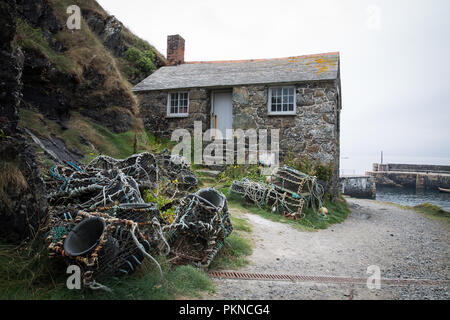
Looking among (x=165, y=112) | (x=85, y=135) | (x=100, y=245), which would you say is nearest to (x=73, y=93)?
(x=85, y=135)

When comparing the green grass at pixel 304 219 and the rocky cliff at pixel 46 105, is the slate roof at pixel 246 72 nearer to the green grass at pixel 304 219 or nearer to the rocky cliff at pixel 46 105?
the rocky cliff at pixel 46 105

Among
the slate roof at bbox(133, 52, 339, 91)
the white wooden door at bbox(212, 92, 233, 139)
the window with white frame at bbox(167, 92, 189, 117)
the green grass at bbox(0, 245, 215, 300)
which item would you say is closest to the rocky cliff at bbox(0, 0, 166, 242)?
the green grass at bbox(0, 245, 215, 300)

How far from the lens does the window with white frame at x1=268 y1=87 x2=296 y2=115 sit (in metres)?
11.7

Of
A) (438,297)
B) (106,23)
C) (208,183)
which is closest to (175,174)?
(208,183)

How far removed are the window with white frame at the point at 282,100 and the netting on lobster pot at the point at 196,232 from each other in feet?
27.4

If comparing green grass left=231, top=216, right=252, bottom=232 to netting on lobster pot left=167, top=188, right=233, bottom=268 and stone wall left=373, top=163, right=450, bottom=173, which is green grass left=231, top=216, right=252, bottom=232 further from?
stone wall left=373, top=163, right=450, bottom=173

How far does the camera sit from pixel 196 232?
3.94 meters

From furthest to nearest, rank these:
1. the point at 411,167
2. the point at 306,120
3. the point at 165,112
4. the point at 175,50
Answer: the point at 411,167
the point at 175,50
the point at 165,112
the point at 306,120

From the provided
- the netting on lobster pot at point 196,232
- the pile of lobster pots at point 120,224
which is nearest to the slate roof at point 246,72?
the pile of lobster pots at point 120,224

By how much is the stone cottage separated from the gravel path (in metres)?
4.14

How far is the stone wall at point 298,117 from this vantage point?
10.9 meters

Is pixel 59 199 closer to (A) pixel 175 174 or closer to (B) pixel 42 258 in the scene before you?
(B) pixel 42 258

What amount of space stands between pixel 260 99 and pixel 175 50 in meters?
7.48

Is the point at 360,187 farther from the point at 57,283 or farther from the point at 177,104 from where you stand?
the point at 57,283
